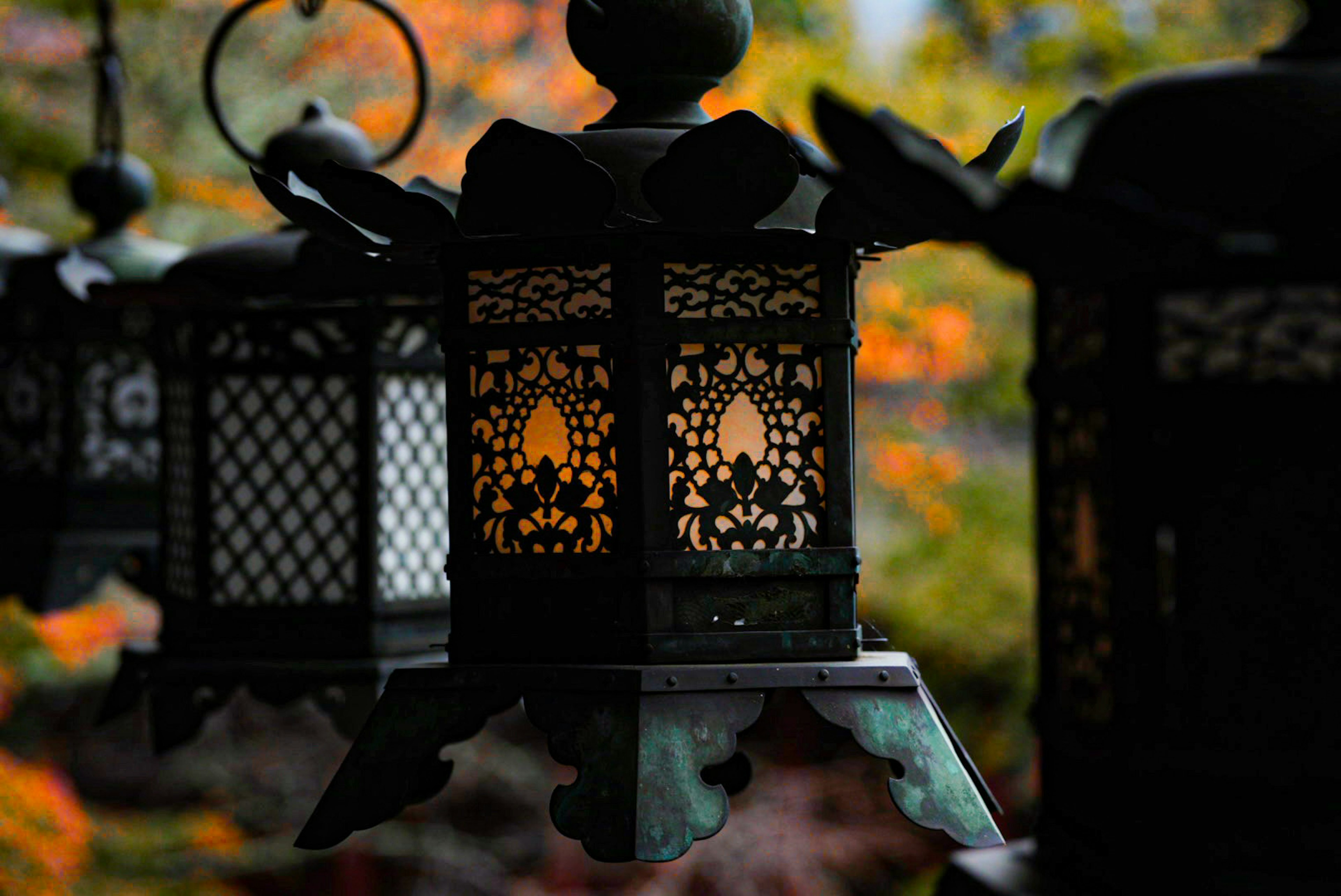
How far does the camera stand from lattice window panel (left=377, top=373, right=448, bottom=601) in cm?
223

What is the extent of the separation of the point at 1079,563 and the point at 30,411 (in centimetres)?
224

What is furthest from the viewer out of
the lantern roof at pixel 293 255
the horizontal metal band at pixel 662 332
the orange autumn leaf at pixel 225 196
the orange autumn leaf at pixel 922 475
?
the orange autumn leaf at pixel 922 475

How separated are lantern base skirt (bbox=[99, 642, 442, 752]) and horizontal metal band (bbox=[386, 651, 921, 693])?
1.98 feet

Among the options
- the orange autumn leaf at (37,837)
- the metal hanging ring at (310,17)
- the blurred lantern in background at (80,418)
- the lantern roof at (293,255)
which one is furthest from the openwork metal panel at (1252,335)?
the orange autumn leaf at (37,837)

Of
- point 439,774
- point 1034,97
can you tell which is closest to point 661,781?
point 439,774

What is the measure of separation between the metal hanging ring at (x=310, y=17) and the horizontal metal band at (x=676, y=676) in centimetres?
95

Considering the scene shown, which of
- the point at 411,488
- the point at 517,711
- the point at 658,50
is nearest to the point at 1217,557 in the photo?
the point at 658,50

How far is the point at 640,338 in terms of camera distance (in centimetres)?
150

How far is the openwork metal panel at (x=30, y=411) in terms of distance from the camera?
2879 mm

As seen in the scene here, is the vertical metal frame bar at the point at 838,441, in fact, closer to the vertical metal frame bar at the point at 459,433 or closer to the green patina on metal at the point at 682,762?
the green patina on metal at the point at 682,762

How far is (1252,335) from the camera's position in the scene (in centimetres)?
103

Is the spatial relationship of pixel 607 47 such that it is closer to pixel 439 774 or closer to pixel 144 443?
pixel 439 774

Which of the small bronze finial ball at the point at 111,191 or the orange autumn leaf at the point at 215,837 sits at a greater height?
the small bronze finial ball at the point at 111,191

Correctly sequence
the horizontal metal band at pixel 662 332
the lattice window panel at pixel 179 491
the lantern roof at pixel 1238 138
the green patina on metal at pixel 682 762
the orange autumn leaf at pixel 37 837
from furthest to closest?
the orange autumn leaf at pixel 37 837
the lattice window panel at pixel 179 491
the horizontal metal band at pixel 662 332
the green patina on metal at pixel 682 762
the lantern roof at pixel 1238 138
